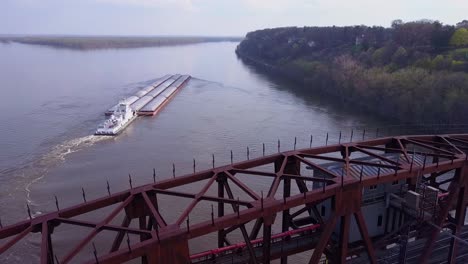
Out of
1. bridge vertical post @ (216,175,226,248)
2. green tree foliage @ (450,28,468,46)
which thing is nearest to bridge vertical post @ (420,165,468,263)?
bridge vertical post @ (216,175,226,248)

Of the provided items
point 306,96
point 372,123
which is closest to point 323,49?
point 306,96

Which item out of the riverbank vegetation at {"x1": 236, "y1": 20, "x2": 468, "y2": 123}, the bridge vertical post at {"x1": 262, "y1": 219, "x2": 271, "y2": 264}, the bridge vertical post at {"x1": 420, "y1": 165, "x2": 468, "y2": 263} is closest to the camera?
the bridge vertical post at {"x1": 262, "y1": 219, "x2": 271, "y2": 264}

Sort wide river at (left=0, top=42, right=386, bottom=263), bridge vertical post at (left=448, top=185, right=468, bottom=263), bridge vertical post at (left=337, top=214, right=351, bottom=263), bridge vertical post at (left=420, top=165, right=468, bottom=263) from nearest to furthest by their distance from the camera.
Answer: bridge vertical post at (left=337, top=214, right=351, bottom=263)
bridge vertical post at (left=420, top=165, right=468, bottom=263)
bridge vertical post at (left=448, top=185, right=468, bottom=263)
wide river at (left=0, top=42, right=386, bottom=263)

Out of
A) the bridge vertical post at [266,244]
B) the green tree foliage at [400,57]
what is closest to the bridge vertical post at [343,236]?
the bridge vertical post at [266,244]

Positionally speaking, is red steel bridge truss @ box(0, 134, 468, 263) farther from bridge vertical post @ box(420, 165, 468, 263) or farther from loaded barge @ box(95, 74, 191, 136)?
loaded barge @ box(95, 74, 191, 136)

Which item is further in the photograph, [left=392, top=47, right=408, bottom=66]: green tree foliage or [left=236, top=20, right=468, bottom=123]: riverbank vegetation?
[left=392, top=47, right=408, bottom=66]: green tree foliage

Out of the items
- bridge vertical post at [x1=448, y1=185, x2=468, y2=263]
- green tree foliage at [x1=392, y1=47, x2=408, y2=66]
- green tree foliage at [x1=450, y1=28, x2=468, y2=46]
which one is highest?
green tree foliage at [x1=450, y1=28, x2=468, y2=46]

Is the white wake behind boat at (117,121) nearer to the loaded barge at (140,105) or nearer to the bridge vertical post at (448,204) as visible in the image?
the loaded barge at (140,105)

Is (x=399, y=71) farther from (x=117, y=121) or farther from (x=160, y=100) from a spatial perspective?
(x=117, y=121)
